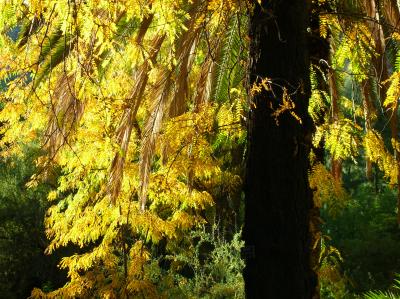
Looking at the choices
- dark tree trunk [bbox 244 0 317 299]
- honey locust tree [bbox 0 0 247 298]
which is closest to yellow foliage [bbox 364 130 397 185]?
honey locust tree [bbox 0 0 247 298]

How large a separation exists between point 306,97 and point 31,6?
132 cm

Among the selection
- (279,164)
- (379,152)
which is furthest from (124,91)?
(279,164)

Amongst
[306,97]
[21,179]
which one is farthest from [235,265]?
[21,179]

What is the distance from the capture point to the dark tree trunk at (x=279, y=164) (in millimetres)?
2238

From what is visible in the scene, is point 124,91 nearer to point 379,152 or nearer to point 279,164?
point 379,152

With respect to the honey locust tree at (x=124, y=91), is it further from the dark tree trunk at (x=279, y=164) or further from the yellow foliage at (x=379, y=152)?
the yellow foliage at (x=379, y=152)

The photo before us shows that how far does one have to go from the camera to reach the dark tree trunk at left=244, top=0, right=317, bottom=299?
2.24m

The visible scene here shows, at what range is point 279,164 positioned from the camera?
2.27m

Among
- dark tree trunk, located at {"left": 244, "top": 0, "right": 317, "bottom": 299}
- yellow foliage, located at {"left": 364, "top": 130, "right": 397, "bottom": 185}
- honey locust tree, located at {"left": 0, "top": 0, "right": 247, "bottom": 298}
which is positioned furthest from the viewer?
yellow foliage, located at {"left": 364, "top": 130, "right": 397, "bottom": 185}

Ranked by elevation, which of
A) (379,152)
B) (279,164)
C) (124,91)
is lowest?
(279,164)

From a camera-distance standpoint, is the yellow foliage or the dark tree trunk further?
the yellow foliage

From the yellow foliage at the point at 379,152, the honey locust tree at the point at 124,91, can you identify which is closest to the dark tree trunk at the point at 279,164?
the honey locust tree at the point at 124,91

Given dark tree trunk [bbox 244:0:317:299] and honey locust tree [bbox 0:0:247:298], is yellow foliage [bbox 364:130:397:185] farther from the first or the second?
dark tree trunk [bbox 244:0:317:299]

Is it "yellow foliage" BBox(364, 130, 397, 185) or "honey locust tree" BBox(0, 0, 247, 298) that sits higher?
"honey locust tree" BBox(0, 0, 247, 298)
